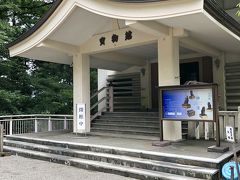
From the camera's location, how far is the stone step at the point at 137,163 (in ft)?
20.0

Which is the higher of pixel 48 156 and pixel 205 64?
pixel 205 64

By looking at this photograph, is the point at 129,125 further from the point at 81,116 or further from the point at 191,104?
the point at 191,104

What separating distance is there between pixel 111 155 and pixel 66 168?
3.99 ft

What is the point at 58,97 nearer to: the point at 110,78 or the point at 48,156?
the point at 110,78

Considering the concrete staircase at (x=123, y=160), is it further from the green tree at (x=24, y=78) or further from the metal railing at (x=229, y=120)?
the green tree at (x=24, y=78)

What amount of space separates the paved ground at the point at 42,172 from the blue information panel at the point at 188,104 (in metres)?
2.35

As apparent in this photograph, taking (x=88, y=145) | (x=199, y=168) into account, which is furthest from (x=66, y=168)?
(x=199, y=168)

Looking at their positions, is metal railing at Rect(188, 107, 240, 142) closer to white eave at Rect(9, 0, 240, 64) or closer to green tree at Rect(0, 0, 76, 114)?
white eave at Rect(9, 0, 240, 64)

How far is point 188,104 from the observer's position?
791cm

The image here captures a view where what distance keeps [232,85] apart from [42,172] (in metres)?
8.33

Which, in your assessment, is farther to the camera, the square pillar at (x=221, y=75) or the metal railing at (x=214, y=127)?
the square pillar at (x=221, y=75)

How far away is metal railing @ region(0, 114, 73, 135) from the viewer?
1274 cm

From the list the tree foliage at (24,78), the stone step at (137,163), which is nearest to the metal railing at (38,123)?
the tree foliage at (24,78)

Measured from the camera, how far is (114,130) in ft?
36.4
